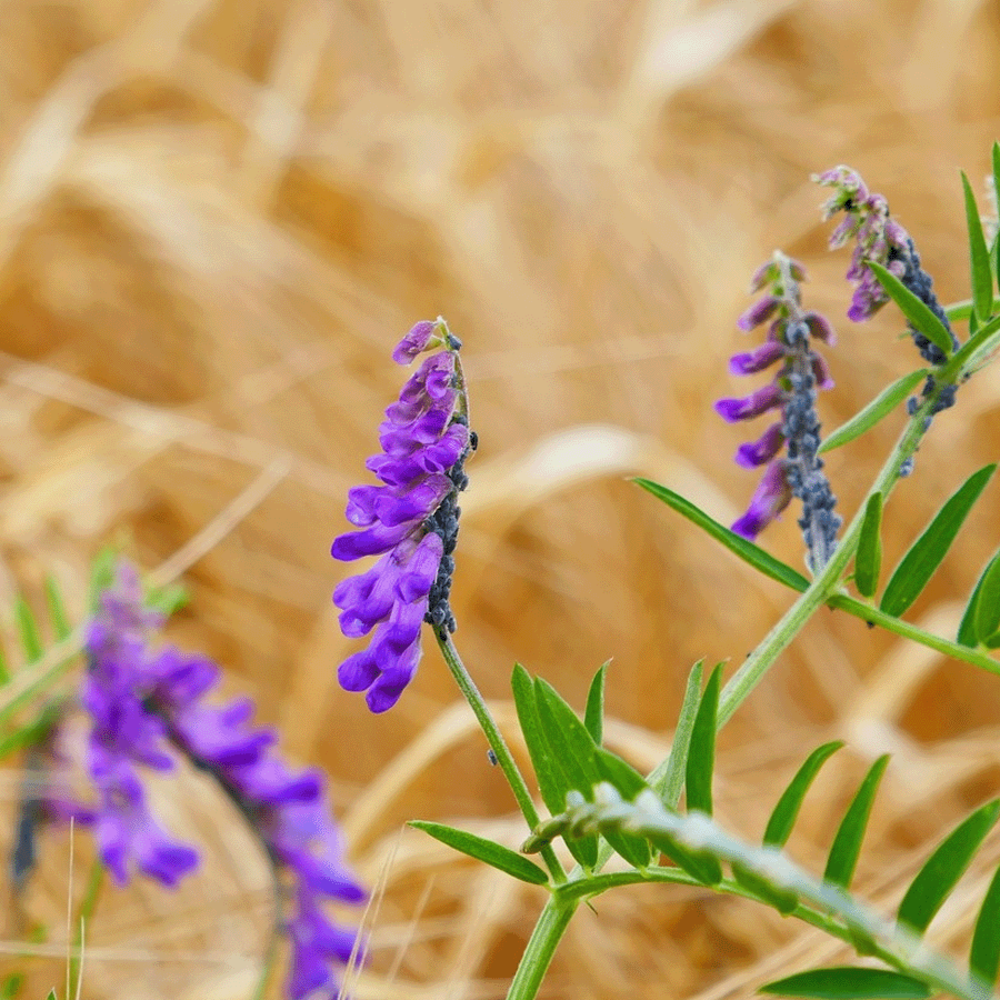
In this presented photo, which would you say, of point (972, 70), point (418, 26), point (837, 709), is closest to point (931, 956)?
point (837, 709)

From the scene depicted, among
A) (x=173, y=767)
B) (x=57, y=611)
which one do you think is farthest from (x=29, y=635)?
(x=173, y=767)

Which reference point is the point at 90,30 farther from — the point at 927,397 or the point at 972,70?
the point at 927,397

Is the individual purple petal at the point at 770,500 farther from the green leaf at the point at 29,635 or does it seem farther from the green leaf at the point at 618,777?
the green leaf at the point at 29,635

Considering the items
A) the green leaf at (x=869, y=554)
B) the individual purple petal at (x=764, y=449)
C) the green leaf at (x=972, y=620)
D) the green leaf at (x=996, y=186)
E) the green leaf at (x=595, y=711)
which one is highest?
the green leaf at (x=996, y=186)

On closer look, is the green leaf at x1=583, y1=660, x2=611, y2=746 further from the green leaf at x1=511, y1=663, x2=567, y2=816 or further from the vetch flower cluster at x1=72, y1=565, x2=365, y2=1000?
the vetch flower cluster at x1=72, y1=565, x2=365, y2=1000

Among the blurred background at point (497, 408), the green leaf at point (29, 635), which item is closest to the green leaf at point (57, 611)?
the green leaf at point (29, 635)

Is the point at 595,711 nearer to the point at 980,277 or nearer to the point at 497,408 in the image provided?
the point at 980,277
